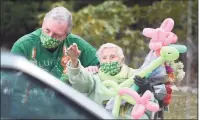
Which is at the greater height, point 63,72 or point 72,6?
point 72,6

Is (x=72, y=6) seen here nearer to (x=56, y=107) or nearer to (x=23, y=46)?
(x=23, y=46)

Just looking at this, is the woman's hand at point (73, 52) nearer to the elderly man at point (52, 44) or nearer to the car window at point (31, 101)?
the elderly man at point (52, 44)

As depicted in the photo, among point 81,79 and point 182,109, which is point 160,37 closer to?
point 81,79

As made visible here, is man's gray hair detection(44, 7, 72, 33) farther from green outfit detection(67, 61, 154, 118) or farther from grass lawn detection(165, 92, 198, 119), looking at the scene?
grass lawn detection(165, 92, 198, 119)

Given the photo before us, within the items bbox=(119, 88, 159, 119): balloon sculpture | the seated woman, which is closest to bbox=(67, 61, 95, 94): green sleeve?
the seated woman

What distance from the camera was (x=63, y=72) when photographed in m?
5.06

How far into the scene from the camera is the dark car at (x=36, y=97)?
125 inches

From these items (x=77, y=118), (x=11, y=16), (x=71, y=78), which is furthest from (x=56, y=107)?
(x=11, y=16)

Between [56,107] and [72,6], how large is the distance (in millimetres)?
10819

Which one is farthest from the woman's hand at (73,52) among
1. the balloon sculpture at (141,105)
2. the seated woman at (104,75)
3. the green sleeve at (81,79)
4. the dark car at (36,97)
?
the dark car at (36,97)

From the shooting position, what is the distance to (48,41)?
486 cm

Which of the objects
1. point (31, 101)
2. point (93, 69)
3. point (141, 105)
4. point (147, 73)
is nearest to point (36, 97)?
point (31, 101)

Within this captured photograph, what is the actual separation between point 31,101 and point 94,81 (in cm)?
164

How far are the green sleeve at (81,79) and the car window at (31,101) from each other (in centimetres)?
127
